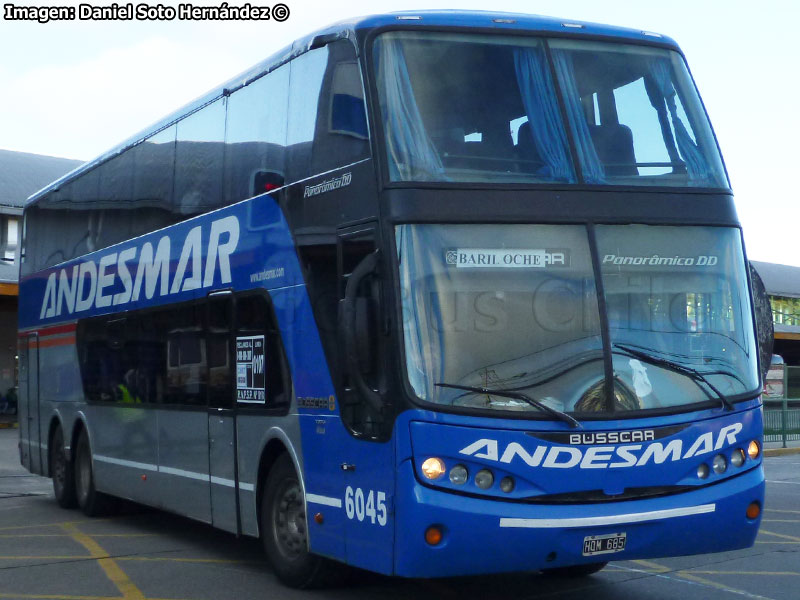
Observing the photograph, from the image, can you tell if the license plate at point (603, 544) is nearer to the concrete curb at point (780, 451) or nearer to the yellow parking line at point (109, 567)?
the yellow parking line at point (109, 567)

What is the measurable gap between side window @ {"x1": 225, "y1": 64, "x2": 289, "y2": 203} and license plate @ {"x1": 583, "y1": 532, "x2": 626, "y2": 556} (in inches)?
143

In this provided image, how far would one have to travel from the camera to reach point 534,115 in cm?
782

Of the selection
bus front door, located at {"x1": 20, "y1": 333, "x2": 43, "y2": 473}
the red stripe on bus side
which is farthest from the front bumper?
bus front door, located at {"x1": 20, "y1": 333, "x2": 43, "y2": 473}

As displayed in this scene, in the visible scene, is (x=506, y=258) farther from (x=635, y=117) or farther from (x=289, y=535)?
(x=289, y=535)

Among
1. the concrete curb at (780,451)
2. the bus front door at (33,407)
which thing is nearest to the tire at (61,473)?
the bus front door at (33,407)

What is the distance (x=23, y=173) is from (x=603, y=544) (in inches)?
1654

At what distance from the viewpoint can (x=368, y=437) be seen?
24.6ft

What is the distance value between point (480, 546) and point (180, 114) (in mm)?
6465

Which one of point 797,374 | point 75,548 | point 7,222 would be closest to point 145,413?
point 75,548

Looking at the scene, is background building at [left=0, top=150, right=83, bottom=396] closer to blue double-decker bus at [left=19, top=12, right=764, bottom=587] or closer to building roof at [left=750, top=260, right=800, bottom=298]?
blue double-decker bus at [left=19, top=12, right=764, bottom=587]

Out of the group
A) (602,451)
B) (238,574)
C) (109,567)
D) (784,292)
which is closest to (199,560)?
(109,567)

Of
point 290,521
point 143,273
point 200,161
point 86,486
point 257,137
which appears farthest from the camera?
point 86,486

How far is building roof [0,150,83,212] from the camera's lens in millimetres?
42688

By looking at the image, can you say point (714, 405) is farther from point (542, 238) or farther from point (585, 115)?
point (585, 115)
